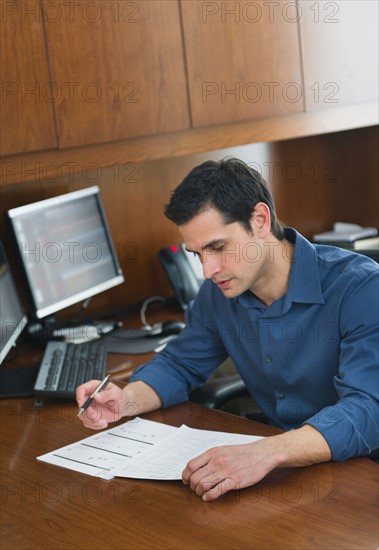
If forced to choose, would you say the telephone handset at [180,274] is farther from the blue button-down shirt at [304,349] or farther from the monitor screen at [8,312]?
the blue button-down shirt at [304,349]

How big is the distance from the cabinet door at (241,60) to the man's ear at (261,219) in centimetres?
80

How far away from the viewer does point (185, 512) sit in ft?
4.98

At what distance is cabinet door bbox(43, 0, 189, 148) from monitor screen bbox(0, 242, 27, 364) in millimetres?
431

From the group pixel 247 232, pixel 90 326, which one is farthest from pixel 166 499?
pixel 90 326

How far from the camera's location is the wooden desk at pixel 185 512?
1404 mm

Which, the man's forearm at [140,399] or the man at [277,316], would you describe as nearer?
the man at [277,316]

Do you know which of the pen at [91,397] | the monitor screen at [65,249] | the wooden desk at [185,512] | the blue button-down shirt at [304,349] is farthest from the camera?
the monitor screen at [65,249]

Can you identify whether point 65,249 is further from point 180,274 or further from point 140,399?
point 140,399

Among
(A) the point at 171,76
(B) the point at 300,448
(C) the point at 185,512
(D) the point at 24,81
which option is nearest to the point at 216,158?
(A) the point at 171,76

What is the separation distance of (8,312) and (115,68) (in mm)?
768

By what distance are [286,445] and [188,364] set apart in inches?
24.2

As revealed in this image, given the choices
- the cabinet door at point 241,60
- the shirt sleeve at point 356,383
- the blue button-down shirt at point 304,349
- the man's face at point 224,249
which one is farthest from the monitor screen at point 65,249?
the shirt sleeve at point 356,383

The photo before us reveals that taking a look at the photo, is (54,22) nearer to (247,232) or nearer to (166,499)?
(247,232)

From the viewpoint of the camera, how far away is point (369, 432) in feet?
5.45
